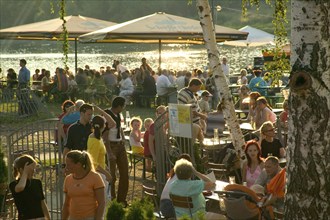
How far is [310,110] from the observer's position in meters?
7.62

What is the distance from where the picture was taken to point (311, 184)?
7.66m

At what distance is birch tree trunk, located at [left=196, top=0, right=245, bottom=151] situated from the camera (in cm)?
1227

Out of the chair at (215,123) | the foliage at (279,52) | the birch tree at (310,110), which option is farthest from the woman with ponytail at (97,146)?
the chair at (215,123)

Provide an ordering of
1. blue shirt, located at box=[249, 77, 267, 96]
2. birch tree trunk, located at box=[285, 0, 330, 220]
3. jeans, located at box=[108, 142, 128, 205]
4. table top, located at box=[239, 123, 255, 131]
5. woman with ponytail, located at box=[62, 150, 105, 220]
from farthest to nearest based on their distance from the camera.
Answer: blue shirt, located at box=[249, 77, 267, 96] → table top, located at box=[239, 123, 255, 131] → jeans, located at box=[108, 142, 128, 205] → woman with ponytail, located at box=[62, 150, 105, 220] → birch tree trunk, located at box=[285, 0, 330, 220]

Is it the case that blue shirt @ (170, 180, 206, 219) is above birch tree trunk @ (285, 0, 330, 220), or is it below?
below

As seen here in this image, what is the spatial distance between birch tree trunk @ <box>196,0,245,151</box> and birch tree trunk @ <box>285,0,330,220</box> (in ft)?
15.4

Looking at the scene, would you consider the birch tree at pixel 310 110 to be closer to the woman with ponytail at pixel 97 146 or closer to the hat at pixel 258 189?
the hat at pixel 258 189

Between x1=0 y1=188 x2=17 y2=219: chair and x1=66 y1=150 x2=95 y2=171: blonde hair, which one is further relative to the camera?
x1=0 y1=188 x2=17 y2=219: chair

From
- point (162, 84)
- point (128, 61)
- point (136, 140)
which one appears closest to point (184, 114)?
point (136, 140)

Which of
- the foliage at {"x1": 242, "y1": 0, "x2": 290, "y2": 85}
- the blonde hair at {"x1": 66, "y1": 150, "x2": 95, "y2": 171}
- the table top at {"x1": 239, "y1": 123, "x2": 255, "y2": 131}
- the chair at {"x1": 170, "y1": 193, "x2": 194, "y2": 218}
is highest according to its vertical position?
the foliage at {"x1": 242, "y1": 0, "x2": 290, "y2": 85}

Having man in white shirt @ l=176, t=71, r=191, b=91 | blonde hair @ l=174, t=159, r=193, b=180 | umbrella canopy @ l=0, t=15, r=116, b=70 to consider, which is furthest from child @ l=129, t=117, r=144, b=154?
umbrella canopy @ l=0, t=15, r=116, b=70

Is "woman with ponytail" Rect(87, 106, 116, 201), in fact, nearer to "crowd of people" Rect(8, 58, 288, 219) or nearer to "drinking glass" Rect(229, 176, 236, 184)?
"crowd of people" Rect(8, 58, 288, 219)

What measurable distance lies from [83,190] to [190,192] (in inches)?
54.0

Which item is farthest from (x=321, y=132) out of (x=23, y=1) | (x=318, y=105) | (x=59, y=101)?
(x=23, y=1)
